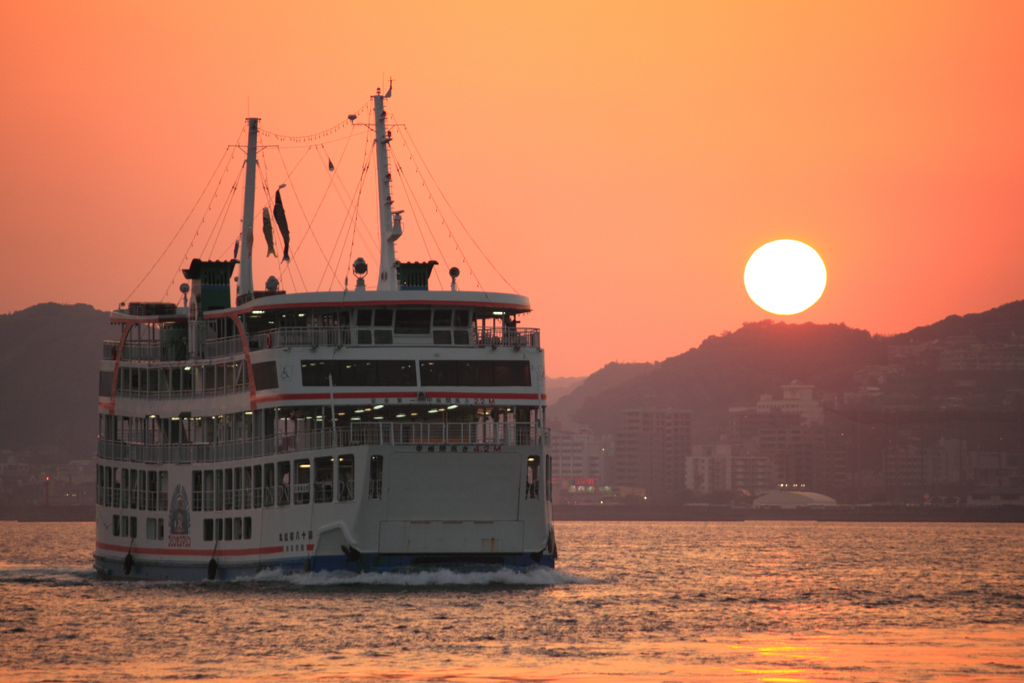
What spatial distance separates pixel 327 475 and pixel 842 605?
2031cm

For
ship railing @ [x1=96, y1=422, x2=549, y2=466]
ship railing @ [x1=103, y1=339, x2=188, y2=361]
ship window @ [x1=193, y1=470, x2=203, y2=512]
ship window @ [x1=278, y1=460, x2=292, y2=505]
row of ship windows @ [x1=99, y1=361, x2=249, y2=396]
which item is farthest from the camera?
ship railing @ [x1=103, y1=339, x2=188, y2=361]

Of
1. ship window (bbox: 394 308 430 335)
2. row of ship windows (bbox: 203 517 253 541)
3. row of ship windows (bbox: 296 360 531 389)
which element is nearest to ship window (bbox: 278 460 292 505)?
row of ship windows (bbox: 203 517 253 541)

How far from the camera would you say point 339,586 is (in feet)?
158

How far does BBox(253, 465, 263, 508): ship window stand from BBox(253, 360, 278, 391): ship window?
10.9ft

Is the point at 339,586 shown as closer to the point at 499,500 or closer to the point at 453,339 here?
the point at 499,500

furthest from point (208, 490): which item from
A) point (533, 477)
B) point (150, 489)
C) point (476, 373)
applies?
point (533, 477)

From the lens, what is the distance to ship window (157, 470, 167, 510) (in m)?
58.8

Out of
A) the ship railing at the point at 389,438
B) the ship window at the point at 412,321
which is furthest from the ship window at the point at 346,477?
the ship window at the point at 412,321

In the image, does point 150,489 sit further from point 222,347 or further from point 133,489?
point 222,347

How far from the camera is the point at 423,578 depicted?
4897 cm

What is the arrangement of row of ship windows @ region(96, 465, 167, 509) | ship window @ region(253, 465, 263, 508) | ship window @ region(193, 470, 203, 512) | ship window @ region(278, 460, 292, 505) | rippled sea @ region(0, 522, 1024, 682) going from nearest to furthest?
rippled sea @ region(0, 522, 1024, 682), ship window @ region(278, 460, 292, 505), ship window @ region(253, 465, 263, 508), ship window @ region(193, 470, 203, 512), row of ship windows @ region(96, 465, 167, 509)

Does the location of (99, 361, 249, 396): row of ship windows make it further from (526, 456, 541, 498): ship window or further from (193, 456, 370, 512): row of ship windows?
(526, 456, 541, 498): ship window

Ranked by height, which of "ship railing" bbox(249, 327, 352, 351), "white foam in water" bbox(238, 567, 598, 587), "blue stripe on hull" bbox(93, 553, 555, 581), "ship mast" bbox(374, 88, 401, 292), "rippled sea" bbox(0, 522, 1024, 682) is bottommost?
"rippled sea" bbox(0, 522, 1024, 682)

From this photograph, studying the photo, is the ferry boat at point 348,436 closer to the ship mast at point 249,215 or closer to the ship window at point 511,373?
the ship window at point 511,373
